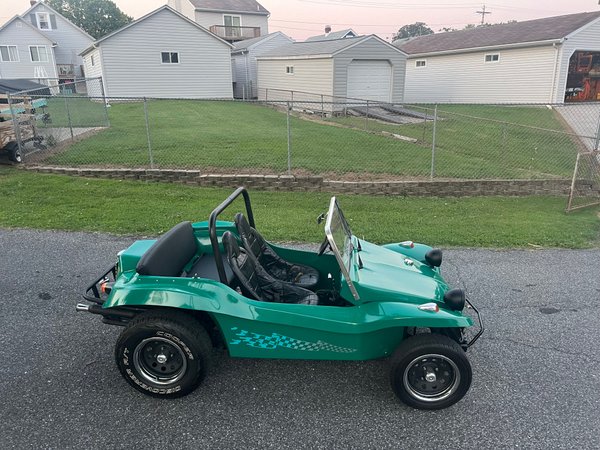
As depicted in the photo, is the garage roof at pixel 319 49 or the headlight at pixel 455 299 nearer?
the headlight at pixel 455 299

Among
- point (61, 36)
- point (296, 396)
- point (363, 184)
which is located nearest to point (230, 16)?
point (61, 36)

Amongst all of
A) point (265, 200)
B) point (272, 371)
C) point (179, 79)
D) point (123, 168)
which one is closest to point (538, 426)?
point (272, 371)

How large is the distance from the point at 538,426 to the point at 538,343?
114 centimetres

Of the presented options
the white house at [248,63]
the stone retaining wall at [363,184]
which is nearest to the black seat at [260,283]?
the stone retaining wall at [363,184]

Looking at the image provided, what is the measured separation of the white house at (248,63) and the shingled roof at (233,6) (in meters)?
7.74

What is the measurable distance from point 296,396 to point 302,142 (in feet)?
34.0

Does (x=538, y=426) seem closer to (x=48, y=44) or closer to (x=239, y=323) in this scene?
(x=239, y=323)

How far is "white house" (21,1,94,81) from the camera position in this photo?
41.0m

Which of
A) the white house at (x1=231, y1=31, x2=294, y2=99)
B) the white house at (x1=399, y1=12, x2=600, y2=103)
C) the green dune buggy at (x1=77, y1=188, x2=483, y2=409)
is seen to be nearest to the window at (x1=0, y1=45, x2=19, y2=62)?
the white house at (x1=231, y1=31, x2=294, y2=99)

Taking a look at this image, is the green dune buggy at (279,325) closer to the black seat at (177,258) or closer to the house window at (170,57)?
the black seat at (177,258)

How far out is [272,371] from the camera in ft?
12.1

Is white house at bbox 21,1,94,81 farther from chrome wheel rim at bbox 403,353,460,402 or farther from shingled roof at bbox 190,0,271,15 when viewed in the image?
chrome wheel rim at bbox 403,353,460,402

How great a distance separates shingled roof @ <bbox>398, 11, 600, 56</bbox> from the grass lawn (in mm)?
6573

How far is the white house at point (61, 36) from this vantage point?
41.0m
